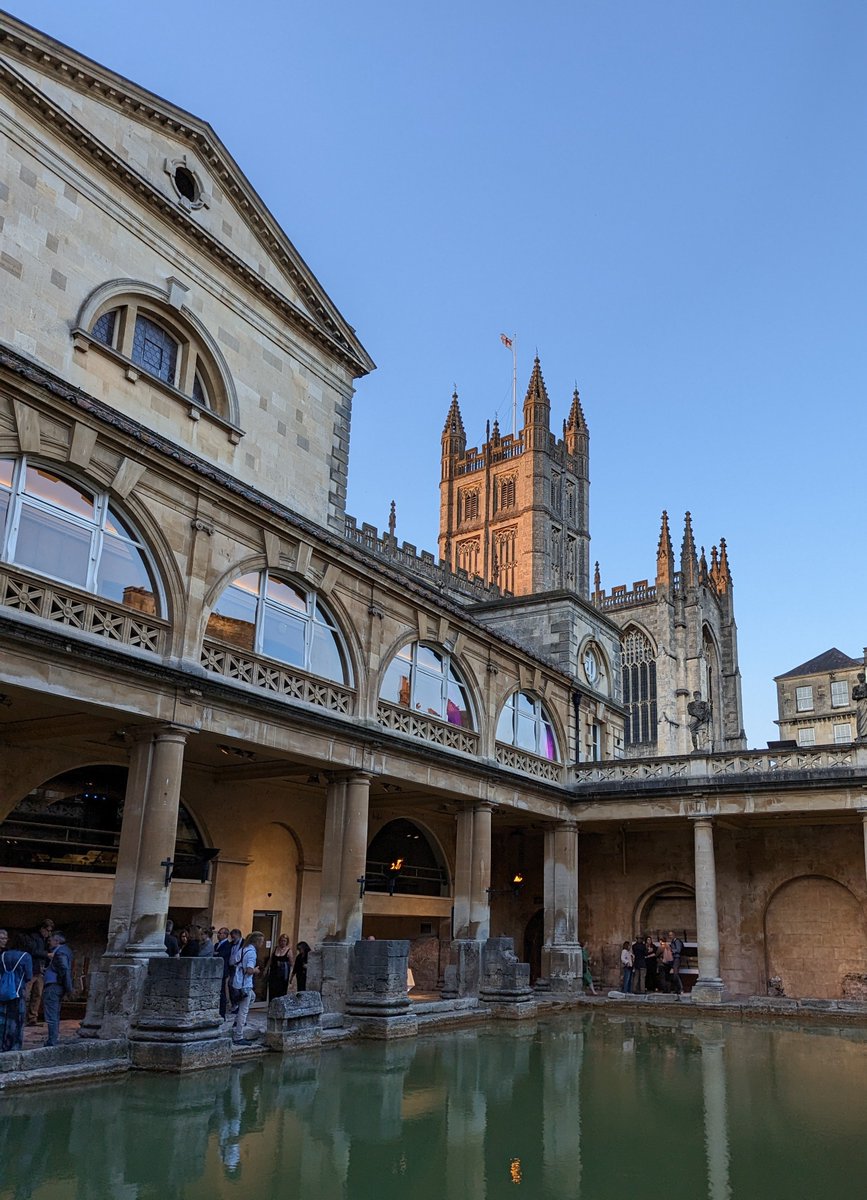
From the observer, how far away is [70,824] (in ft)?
58.4

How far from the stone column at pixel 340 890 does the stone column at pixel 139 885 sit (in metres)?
4.25

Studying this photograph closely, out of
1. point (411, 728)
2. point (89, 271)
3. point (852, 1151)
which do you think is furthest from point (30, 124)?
point (852, 1151)

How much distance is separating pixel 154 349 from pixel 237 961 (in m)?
11.4

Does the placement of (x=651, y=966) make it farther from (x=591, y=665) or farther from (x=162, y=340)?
(x=162, y=340)

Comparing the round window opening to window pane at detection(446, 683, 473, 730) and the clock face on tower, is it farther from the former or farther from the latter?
the clock face on tower

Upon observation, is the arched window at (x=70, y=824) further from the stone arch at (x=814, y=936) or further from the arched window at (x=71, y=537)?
the stone arch at (x=814, y=936)

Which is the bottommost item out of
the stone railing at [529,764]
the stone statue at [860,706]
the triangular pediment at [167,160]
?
the stone railing at [529,764]

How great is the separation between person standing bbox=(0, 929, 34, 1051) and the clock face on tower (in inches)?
844

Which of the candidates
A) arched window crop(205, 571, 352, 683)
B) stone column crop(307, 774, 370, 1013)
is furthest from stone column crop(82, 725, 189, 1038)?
stone column crop(307, 774, 370, 1013)

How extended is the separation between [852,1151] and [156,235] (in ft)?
59.4

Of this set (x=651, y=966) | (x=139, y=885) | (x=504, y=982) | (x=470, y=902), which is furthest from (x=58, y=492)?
(x=651, y=966)

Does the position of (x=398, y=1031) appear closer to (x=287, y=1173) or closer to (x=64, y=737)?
(x=64, y=737)

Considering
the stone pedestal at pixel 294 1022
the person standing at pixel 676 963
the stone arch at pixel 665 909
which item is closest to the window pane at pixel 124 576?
the stone pedestal at pixel 294 1022

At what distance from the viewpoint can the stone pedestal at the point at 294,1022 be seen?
14.4m
